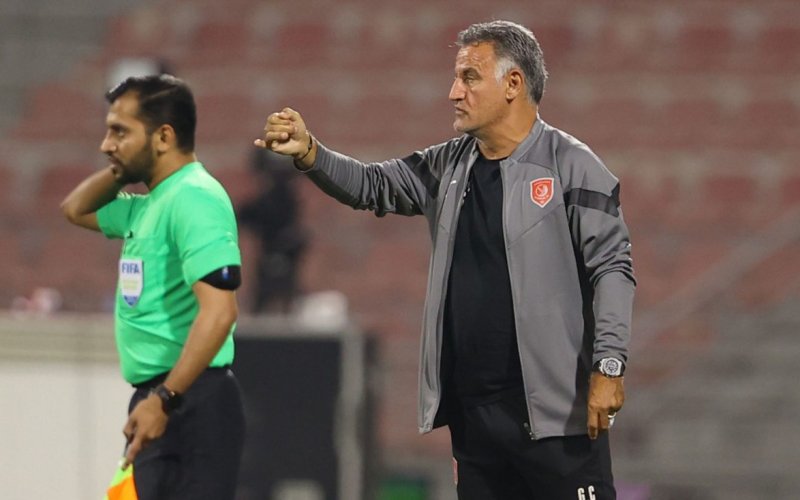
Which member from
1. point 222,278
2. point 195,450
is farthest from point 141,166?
point 195,450

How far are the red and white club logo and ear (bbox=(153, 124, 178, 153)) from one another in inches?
37.7

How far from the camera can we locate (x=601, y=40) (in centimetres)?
1216

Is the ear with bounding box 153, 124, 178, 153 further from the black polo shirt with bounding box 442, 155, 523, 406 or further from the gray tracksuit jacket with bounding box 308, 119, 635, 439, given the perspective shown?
the black polo shirt with bounding box 442, 155, 523, 406

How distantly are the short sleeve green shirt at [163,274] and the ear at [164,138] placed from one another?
0.07m

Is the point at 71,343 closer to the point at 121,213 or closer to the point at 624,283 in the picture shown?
the point at 121,213

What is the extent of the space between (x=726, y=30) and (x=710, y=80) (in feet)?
1.88

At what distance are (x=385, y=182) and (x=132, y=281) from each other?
2.22 feet

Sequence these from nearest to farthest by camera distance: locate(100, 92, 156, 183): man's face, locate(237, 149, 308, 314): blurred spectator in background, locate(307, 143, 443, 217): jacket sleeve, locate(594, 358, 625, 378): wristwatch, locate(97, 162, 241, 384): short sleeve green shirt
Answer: locate(594, 358, 625, 378): wristwatch
locate(307, 143, 443, 217): jacket sleeve
locate(97, 162, 241, 384): short sleeve green shirt
locate(100, 92, 156, 183): man's face
locate(237, 149, 308, 314): blurred spectator in background

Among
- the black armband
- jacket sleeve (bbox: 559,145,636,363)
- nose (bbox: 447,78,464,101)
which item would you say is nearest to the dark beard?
the black armband

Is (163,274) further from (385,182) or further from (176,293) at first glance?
(385,182)

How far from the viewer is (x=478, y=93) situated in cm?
358

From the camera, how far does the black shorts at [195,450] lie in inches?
149

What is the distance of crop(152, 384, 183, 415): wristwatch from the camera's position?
3602 millimetres

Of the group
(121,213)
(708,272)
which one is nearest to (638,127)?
(708,272)
